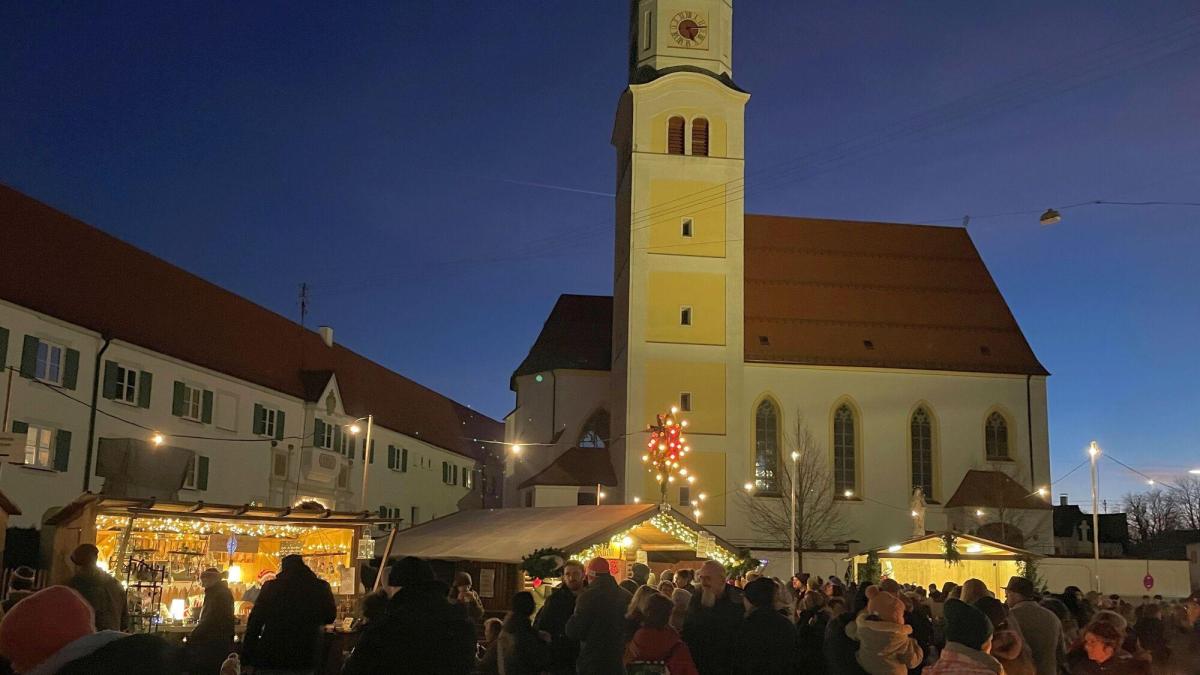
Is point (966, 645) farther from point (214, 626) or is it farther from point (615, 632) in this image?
point (214, 626)

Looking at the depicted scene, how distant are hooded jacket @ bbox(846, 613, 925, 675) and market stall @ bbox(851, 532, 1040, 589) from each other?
70.4 ft

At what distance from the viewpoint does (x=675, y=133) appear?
149ft

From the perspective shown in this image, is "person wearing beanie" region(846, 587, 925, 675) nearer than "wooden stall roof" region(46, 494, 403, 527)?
Yes

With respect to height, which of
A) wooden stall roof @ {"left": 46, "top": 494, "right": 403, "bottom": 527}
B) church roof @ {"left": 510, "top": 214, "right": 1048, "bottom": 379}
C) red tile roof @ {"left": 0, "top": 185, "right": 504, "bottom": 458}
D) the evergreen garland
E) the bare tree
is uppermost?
church roof @ {"left": 510, "top": 214, "right": 1048, "bottom": 379}

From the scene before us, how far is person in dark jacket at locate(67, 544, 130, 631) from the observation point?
9781mm

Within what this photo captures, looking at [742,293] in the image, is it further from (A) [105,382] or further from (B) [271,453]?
(A) [105,382]

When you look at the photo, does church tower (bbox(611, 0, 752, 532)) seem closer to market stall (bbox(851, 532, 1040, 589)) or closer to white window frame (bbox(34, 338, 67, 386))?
market stall (bbox(851, 532, 1040, 589))

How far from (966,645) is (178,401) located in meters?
30.1

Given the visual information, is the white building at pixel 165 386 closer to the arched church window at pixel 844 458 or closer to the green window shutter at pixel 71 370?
the green window shutter at pixel 71 370

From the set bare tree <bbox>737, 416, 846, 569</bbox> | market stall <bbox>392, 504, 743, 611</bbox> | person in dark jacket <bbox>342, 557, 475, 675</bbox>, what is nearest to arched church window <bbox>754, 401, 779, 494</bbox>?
bare tree <bbox>737, 416, 846, 569</bbox>

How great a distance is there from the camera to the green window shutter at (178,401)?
33344 millimetres

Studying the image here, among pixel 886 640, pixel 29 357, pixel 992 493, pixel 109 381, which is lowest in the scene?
pixel 886 640

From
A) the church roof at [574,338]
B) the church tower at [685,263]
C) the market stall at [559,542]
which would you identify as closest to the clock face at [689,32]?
the church tower at [685,263]

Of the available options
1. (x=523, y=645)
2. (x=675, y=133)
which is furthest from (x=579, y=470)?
(x=523, y=645)
